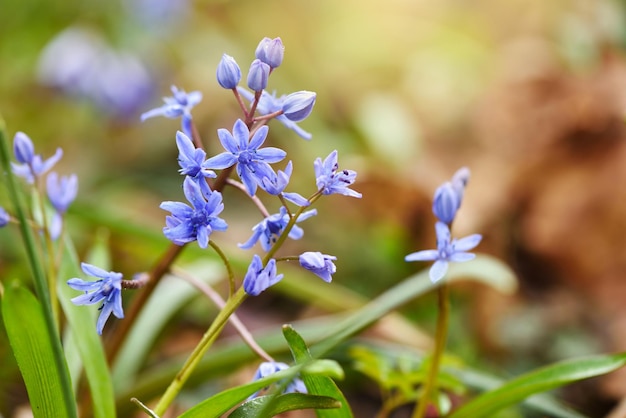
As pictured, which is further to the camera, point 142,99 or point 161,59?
point 161,59

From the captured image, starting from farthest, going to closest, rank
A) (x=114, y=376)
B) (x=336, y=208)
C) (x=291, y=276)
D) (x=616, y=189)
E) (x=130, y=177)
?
1. (x=130, y=177)
2. (x=336, y=208)
3. (x=616, y=189)
4. (x=291, y=276)
5. (x=114, y=376)

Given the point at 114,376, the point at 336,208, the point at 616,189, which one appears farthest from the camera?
the point at 336,208

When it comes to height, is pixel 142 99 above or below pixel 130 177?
above

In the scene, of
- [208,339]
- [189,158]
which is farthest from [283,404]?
[189,158]

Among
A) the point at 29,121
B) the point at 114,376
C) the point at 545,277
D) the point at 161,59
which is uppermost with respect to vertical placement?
the point at 161,59

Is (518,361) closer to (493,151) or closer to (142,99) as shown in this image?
(493,151)

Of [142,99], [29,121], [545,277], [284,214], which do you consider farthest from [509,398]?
[29,121]
